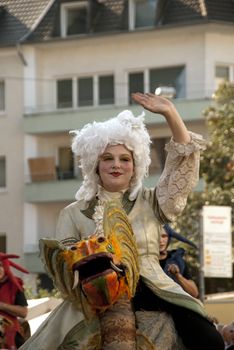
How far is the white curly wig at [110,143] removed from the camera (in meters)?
7.27

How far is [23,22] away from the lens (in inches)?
1629

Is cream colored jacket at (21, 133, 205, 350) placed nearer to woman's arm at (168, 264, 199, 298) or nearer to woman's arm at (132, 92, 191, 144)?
woman's arm at (132, 92, 191, 144)

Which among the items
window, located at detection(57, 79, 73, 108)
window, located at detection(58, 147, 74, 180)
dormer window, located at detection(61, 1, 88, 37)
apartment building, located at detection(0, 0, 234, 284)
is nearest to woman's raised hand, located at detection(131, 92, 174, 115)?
apartment building, located at detection(0, 0, 234, 284)

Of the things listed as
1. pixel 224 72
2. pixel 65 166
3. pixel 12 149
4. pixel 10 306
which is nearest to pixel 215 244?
pixel 10 306

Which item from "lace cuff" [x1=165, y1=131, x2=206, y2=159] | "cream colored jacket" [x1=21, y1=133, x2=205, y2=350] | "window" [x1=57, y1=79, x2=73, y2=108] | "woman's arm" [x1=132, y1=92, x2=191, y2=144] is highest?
"window" [x1=57, y1=79, x2=73, y2=108]

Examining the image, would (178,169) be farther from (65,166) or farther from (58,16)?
(58,16)

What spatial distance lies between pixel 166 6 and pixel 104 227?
1334 inches

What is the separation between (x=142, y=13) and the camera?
4069 centimetres

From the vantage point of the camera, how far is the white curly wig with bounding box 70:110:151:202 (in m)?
7.27

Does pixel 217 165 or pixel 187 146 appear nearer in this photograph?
pixel 187 146

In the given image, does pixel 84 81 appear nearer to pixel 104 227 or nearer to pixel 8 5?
pixel 8 5

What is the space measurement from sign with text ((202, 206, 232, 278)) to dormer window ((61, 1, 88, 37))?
882 inches

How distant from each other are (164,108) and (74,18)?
35034 millimetres

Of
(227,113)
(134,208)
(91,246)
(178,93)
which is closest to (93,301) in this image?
(91,246)
